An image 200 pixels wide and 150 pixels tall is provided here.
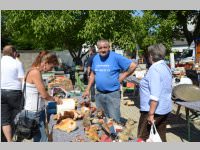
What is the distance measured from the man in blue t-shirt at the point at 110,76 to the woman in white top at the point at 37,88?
1.23m

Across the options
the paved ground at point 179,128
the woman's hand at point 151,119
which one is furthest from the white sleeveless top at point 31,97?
the paved ground at point 179,128

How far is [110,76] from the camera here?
5395 millimetres

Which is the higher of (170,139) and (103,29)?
(103,29)

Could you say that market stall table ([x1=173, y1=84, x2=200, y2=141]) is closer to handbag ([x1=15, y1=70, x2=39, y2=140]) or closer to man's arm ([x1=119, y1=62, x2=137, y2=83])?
man's arm ([x1=119, y1=62, x2=137, y2=83])

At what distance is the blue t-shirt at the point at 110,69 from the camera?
535 centimetres

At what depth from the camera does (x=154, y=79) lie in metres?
4.10

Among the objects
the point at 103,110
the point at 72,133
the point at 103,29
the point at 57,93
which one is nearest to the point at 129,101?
the point at 57,93

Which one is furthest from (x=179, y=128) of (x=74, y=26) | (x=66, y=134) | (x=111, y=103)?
(x=74, y=26)

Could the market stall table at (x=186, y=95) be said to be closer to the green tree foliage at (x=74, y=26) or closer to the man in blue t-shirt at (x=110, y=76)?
the man in blue t-shirt at (x=110, y=76)

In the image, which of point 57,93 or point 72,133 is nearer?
point 72,133

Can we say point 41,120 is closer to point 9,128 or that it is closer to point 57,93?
point 9,128

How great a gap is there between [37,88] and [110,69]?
4.91 feet

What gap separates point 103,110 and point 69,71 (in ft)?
38.1

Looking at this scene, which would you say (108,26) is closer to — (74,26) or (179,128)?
(74,26)
